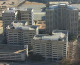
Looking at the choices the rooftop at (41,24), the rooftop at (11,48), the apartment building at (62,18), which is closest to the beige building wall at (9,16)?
the apartment building at (62,18)

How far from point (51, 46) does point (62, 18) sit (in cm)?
1534

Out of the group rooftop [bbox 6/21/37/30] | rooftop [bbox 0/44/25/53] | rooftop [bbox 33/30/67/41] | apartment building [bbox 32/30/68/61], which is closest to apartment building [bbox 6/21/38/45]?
rooftop [bbox 6/21/37/30]

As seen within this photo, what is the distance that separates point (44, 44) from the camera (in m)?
41.7

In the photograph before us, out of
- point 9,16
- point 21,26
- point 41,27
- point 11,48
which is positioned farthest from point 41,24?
point 11,48

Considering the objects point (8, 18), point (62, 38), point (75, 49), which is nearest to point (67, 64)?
point (62, 38)

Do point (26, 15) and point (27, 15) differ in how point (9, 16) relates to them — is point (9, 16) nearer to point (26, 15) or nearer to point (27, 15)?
point (26, 15)

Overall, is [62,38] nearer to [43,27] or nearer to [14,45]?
[14,45]

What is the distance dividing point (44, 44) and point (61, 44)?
3.23 meters

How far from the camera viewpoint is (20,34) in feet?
153

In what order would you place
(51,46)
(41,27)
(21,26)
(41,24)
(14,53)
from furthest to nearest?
(41,24) < (41,27) < (21,26) < (14,53) < (51,46)

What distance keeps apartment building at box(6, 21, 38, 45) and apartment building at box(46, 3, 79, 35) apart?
7929 mm

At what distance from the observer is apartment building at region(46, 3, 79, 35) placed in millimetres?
53062

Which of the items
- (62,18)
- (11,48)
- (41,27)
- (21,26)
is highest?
(62,18)

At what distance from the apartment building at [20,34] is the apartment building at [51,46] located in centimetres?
397
